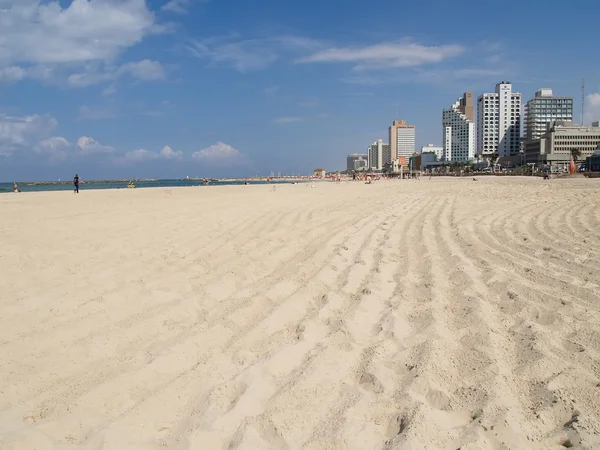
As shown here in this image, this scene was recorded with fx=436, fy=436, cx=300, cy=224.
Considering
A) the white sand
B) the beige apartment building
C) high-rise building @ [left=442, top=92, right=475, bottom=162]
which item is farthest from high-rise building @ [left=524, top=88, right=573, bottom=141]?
the white sand

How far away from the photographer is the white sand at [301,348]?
1893 millimetres

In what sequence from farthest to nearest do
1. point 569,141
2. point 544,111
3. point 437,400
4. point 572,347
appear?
point 544,111
point 569,141
point 572,347
point 437,400

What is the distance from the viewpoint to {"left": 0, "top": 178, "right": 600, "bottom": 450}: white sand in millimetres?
1893

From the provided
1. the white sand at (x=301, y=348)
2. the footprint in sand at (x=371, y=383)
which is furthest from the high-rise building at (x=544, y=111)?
the footprint in sand at (x=371, y=383)

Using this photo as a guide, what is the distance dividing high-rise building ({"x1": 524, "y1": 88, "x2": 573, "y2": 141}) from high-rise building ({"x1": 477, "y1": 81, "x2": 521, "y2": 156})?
883 centimetres

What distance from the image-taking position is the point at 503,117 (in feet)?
444

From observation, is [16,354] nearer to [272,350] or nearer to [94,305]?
[94,305]

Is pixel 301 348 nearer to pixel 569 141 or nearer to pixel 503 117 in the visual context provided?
pixel 569 141

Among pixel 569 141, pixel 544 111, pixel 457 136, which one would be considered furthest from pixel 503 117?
pixel 569 141

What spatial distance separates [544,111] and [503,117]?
14642mm

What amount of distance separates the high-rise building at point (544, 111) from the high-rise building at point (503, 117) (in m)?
8.83

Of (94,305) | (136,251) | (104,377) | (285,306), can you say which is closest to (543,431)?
(285,306)

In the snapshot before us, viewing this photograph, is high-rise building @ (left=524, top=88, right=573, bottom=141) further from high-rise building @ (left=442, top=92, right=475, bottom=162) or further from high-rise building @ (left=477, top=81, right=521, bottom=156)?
high-rise building @ (left=442, top=92, right=475, bottom=162)

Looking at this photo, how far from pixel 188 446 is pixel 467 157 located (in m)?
160
